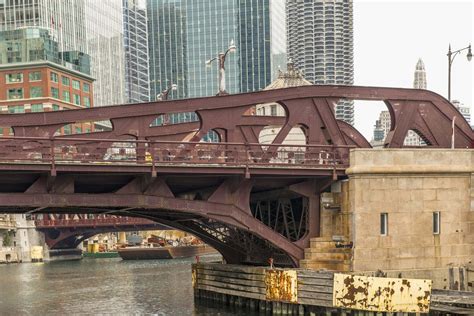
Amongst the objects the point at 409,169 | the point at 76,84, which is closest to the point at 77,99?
the point at 76,84

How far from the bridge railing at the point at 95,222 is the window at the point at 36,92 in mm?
25567

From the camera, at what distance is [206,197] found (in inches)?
1743

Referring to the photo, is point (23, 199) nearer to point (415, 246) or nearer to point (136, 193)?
point (136, 193)

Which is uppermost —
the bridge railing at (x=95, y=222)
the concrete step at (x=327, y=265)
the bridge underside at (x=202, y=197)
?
the bridge underside at (x=202, y=197)

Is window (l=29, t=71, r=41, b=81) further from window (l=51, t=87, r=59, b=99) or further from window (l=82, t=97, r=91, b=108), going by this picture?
window (l=82, t=97, r=91, b=108)

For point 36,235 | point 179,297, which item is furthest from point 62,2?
point 179,297

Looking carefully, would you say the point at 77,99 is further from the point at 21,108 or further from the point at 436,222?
the point at 436,222

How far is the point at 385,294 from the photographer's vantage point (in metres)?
38.0

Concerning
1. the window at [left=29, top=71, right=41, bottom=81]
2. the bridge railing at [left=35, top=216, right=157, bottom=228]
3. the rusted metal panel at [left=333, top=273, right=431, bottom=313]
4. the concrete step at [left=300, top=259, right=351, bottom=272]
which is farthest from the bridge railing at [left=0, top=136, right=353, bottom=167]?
the window at [left=29, top=71, right=41, bottom=81]

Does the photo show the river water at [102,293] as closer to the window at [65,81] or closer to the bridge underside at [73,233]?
the bridge underside at [73,233]

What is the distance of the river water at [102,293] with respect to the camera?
5547cm

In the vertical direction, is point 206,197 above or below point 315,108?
below

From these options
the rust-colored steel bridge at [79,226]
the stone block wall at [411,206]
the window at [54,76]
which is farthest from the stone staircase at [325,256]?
the window at [54,76]

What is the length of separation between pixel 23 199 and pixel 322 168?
654 inches
